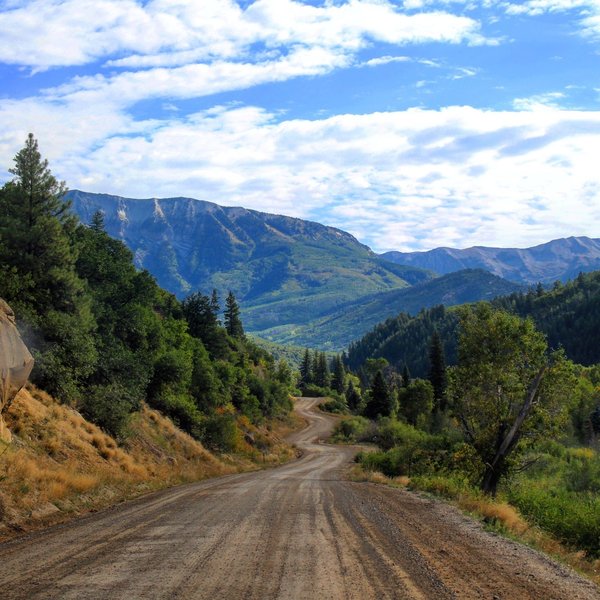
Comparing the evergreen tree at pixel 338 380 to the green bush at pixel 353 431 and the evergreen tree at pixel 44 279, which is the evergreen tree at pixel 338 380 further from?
the evergreen tree at pixel 44 279

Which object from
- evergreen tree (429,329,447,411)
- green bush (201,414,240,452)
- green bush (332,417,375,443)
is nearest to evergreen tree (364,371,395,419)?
green bush (332,417,375,443)

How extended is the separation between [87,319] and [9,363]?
11907mm

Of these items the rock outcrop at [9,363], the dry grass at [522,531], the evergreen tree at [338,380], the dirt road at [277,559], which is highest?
the rock outcrop at [9,363]

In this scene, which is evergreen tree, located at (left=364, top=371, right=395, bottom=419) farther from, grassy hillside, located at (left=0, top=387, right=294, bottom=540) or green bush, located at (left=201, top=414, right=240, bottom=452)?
grassy hillside, located at (left=0, top=387, right=294, bottom=540)

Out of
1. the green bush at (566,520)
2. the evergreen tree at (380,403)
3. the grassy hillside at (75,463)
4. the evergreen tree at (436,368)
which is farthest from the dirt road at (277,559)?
the evergreen tree at (380,403)

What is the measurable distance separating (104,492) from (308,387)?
146727 millimetres

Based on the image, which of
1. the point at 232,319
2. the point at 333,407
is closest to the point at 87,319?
the point at 232,319

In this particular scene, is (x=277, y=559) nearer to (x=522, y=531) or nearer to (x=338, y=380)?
(x=522, y=531)

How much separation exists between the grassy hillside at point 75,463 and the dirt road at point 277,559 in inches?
59.6

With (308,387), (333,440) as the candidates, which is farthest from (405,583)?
(308,387)

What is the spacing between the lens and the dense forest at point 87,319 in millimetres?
26406

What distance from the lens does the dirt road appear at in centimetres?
731

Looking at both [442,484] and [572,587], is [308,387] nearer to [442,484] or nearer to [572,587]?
[442,484]

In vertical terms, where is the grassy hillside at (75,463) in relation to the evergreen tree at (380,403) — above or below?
above
